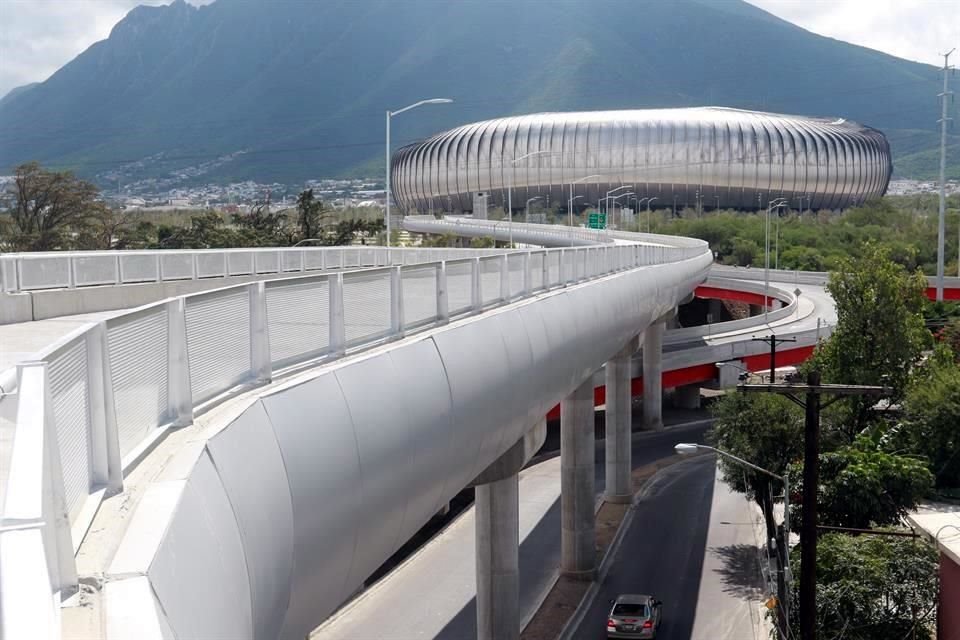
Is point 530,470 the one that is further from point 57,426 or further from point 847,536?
point 57,426

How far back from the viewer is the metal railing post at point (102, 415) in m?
5.69

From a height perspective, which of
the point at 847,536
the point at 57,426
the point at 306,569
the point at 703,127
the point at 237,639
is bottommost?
the point at 847,536

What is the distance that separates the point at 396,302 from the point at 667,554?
2364 cm

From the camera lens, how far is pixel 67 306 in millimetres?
24250

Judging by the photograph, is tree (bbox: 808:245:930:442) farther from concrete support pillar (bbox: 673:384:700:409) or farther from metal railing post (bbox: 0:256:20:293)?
metal railing post (bbox: 0:256:20:293)

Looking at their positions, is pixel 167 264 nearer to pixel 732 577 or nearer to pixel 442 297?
pixel 732 577

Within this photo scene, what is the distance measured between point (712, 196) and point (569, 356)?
136 metres

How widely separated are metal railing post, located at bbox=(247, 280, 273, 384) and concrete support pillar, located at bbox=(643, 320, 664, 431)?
47.0 meters

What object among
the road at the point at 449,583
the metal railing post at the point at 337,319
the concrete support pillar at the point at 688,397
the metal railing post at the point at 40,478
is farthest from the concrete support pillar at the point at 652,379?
the metal railing post at the point at 40,478

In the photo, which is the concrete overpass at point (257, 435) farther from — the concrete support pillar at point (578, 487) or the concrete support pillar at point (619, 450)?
the concrete support pillar at point (619, 450)

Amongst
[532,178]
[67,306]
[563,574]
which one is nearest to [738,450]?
[563,574]

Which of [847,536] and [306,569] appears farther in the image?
[847,536]

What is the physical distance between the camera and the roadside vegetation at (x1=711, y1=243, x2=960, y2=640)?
926 inches

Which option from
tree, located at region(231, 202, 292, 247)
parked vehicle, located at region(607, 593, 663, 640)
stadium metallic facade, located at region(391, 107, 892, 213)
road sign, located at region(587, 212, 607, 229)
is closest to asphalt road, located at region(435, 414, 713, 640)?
parked vehicle, located at region(607, 593, 663, 640)
